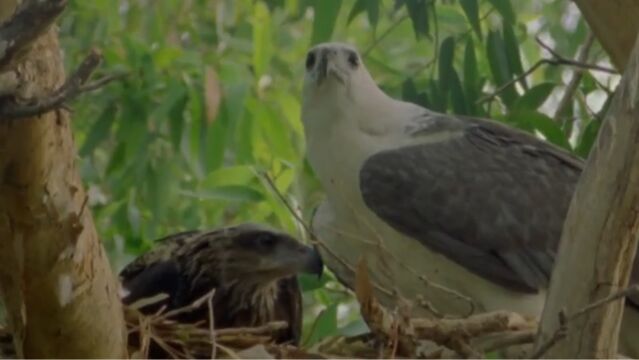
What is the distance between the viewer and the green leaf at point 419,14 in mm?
5809

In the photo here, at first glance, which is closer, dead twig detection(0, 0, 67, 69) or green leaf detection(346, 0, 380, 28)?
dead twig detection(0, 0, 67, 69)

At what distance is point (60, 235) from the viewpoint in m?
3.49

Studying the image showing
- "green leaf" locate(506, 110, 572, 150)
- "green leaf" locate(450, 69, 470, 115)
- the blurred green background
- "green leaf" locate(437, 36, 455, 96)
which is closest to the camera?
"green leaf" locate(506, 110, 572, 150)

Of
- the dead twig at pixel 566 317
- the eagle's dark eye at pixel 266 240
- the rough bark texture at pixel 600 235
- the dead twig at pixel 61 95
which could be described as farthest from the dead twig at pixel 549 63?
the dead twig at pixel 61 95

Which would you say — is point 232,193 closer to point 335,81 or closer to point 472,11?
point 335,81

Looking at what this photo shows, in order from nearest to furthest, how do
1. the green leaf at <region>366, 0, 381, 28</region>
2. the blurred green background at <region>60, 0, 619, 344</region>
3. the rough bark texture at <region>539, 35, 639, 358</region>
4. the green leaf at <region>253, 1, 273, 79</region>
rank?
1. the rough bark texture at <region>539, 35, 639, 358</region>
2. the green leaf at <region>366, 0, 381, 28</region>
3. the blurred green background at <region>60, 0, 619, 344</region>
4. the green leaf at <region>253, 1, 273, 79</region>

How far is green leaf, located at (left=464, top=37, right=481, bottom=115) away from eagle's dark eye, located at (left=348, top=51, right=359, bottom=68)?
66 centimetres

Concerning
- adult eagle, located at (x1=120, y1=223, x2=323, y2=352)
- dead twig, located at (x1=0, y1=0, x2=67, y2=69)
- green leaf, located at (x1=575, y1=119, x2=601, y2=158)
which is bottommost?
adult eagle, located at (x1=120, y1=223, x2=323, y2=352)

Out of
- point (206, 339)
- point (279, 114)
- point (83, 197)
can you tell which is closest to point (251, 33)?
point (279, 114)

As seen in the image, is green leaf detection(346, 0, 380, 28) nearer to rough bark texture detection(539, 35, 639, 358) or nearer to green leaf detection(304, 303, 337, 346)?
green leaf detection(304, 303, 337, 346)

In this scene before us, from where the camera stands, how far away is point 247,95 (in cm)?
660

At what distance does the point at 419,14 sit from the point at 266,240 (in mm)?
932

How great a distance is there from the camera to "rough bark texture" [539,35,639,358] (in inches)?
154

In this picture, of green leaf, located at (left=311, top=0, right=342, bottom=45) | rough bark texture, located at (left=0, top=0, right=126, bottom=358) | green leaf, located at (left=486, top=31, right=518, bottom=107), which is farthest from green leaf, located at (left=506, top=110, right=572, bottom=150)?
rough bark texture, located at (left=0, top=0, right=126, bottom=358)
